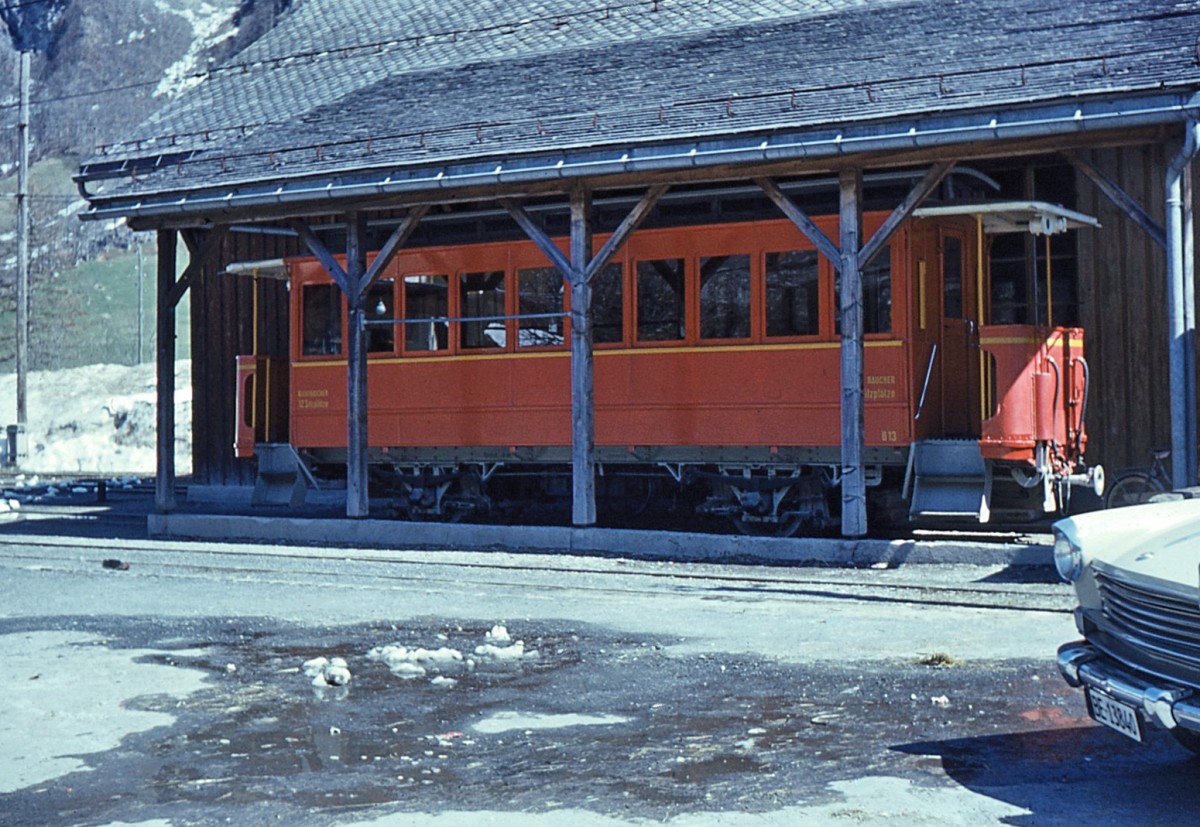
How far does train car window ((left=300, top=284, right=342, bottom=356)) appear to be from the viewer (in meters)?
18.4

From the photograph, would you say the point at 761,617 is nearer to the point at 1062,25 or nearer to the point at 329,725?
the point at 329,725

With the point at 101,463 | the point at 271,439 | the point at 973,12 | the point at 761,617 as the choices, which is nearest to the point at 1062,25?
the point at 973,12

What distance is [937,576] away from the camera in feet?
41.4

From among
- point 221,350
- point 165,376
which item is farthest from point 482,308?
point 221,350

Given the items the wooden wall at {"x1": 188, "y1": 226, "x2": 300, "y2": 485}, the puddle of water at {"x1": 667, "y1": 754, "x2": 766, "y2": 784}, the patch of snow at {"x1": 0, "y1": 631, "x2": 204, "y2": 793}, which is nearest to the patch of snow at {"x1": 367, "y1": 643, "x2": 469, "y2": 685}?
the patch of snow at {"x1": 0, "y1": 631, "x2": 204, "y2": 793}

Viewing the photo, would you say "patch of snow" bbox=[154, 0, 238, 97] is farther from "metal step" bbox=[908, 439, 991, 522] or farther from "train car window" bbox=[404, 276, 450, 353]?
"metal step" bbox=[908, 439, 991, 522]

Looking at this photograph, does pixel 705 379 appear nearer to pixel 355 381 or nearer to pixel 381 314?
pixel 355 381

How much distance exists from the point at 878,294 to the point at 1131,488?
282 centimetres

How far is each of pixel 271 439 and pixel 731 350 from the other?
21.4 feet

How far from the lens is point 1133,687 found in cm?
530

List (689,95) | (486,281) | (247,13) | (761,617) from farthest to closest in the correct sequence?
(247,13)
(486,281)
(689,95)
(761,617)

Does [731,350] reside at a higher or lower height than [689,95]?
lower

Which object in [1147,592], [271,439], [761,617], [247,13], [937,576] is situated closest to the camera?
[1147,592]

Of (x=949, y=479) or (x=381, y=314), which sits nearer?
(x=949, y=479)
